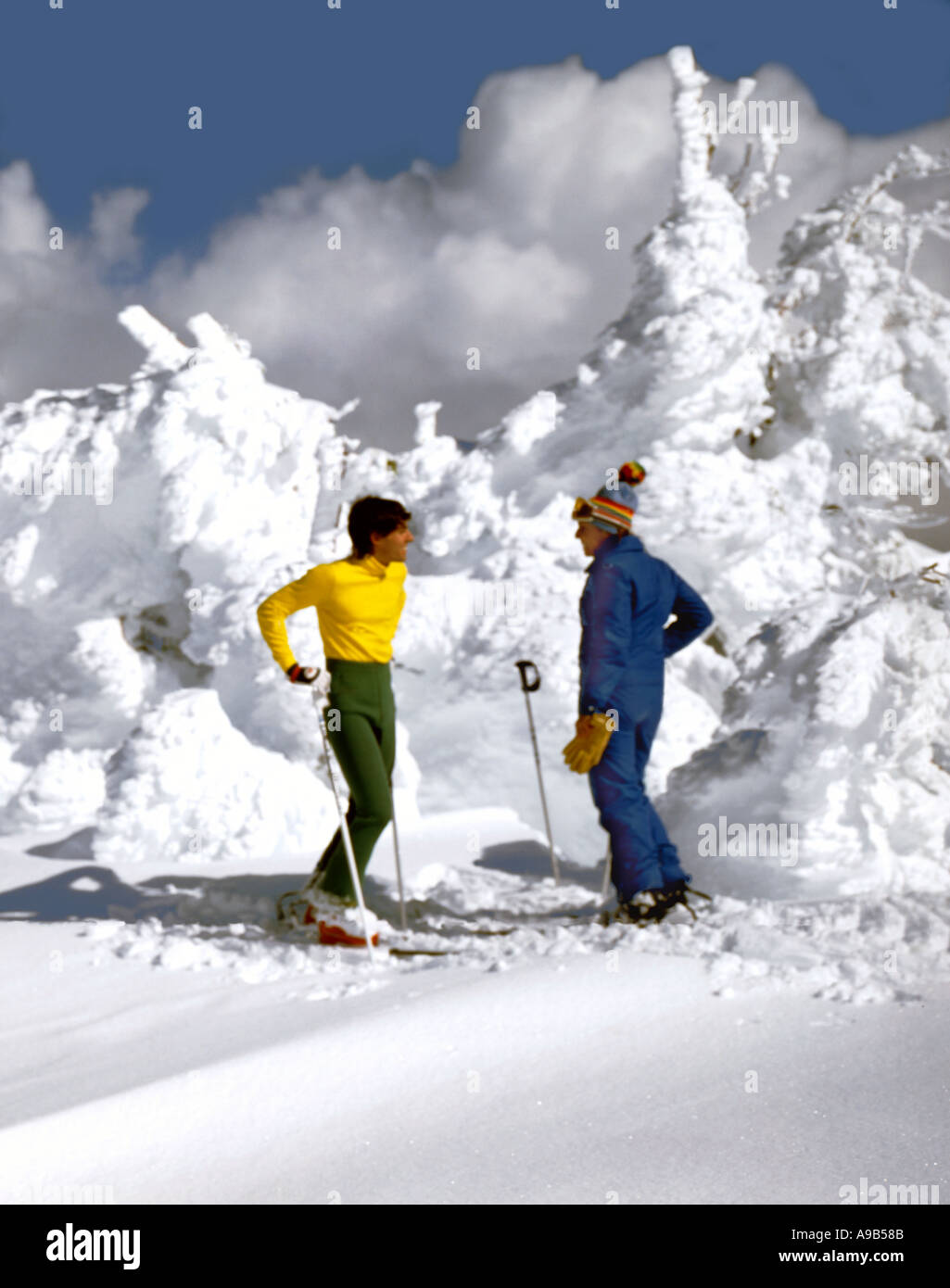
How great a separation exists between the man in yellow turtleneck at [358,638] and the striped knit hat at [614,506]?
2.33 ft

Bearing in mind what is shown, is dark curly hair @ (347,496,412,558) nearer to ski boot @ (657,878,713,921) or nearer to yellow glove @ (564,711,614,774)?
yellow glove @ (564,711,614,774)

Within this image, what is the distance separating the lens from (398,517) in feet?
14.5

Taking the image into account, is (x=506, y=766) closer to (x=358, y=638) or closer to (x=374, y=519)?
(x=358, y=638)

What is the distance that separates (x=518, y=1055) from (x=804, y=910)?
5.25ft

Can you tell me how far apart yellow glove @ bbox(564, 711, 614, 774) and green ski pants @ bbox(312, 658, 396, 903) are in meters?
0.80

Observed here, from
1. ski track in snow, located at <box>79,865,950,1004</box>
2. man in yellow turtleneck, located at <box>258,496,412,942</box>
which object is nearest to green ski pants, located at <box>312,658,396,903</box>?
man in yellow turtleneck, located at <box>258,496,412,942</box>

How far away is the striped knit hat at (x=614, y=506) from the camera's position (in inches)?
172

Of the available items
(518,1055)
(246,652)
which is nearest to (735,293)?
(246,652)

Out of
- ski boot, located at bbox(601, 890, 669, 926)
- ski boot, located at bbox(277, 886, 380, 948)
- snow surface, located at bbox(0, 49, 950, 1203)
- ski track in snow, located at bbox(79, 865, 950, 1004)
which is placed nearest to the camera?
snow surface, located at bbox(0, 49, 950, 1203)

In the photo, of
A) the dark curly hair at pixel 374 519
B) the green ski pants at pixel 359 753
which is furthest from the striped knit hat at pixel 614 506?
the green ski pants at pixel 359 753

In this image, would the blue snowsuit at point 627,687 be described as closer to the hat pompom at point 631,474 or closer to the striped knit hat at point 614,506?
the striped knit hat at point 614,506

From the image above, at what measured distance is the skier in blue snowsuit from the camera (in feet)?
13.7
